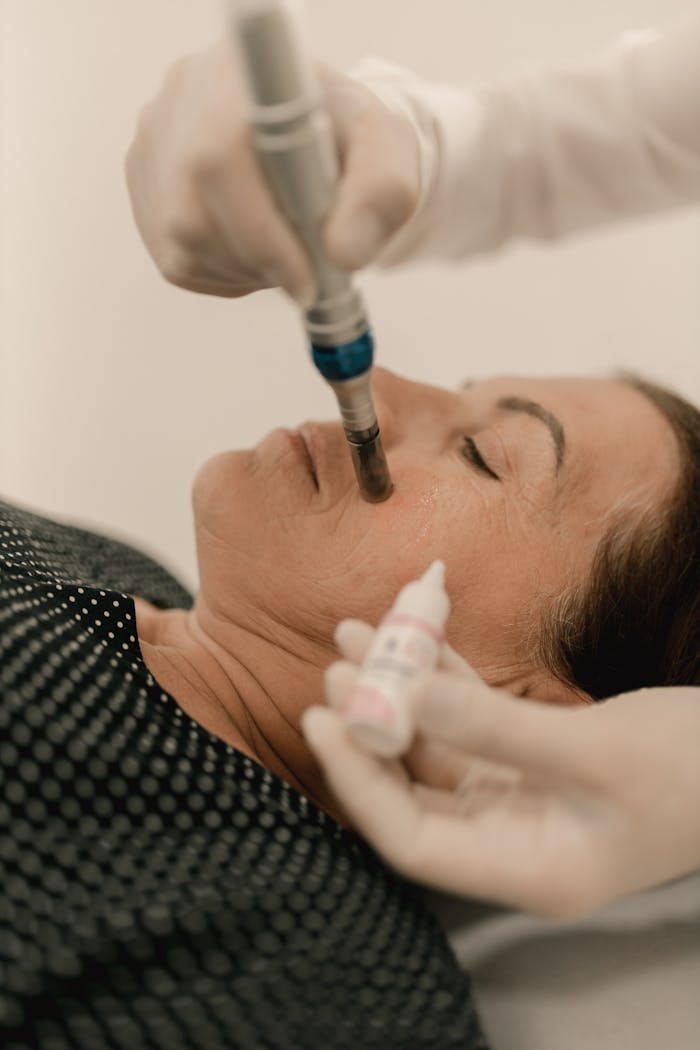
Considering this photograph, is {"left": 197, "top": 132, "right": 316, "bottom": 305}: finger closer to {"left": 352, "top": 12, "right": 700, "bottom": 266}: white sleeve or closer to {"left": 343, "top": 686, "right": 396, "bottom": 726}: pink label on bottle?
{"left": 343, "top": 686, "right": 396, "bottom": 726}: pink label on bottle

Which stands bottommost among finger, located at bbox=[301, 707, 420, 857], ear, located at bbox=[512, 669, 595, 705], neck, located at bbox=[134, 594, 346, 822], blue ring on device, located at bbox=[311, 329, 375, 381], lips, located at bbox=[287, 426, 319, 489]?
ear, located at bbox=[512, 669, 595, 705]

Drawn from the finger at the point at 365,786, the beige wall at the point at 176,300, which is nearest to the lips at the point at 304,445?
the finger at the point at 365,786

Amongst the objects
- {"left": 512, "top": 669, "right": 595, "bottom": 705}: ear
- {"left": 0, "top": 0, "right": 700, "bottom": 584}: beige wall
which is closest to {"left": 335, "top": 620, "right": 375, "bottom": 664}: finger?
{"left": 512, "top": 669, "right": 595, "bottom": 705}: ear

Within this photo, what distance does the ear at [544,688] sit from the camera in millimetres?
892

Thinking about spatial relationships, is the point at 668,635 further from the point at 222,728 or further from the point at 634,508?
the point at 222,728

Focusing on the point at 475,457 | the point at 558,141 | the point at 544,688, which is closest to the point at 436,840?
the point at 544,688

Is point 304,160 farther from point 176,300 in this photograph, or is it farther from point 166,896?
point 176,300

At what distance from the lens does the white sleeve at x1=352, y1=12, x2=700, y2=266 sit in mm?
1113

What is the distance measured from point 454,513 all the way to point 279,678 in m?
0.25

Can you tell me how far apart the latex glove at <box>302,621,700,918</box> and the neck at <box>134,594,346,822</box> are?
0.26m

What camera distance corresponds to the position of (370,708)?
0.57m

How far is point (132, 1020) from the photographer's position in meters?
0.60

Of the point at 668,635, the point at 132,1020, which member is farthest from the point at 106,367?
the point at 132,1020

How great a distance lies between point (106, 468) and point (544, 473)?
955 mm
